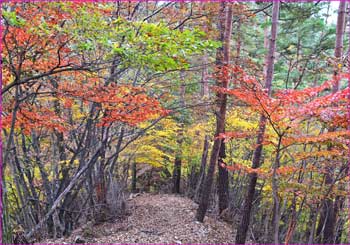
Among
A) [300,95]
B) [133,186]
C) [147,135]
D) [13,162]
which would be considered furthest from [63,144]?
[133,186]

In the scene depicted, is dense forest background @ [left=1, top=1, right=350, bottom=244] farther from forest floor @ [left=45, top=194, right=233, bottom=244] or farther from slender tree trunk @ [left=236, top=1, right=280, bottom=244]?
forest floor @ [left=45, top=194, right=233, bottom=244]

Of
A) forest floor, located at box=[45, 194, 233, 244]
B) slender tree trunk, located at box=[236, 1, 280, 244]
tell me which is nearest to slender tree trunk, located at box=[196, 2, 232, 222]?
forest floor, located at box=[45, 194, 233, 244]

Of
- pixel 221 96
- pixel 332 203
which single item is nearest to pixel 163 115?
pixel 221 96

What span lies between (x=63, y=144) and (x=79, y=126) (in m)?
0.60

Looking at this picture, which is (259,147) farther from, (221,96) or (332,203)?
(332,203)

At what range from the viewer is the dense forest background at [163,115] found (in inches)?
138

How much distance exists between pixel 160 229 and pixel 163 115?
292cm

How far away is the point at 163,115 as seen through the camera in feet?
19.9

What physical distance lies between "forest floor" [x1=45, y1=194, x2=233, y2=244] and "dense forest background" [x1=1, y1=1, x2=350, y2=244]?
0.32 m

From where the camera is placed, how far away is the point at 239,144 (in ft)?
27.0

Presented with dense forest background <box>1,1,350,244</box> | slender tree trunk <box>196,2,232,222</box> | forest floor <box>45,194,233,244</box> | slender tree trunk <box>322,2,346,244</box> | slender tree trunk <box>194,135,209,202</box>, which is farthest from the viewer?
slender tree trunk <box>194,135,209,202</box>

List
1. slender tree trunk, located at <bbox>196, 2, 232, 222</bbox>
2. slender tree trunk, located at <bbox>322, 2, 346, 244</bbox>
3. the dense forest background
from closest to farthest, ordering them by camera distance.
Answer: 1. the dense forest background
2. slender tree trunk, located at <bbox>322, 2, 346, 244</bbox>
3. slender tree trunk, located at <bbox>196, 2, 232, 222</bbox>

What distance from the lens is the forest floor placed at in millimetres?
6472

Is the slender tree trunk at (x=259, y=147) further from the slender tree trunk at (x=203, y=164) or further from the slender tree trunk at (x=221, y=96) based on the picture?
the slender tree trunk at (x=203, y=164)
